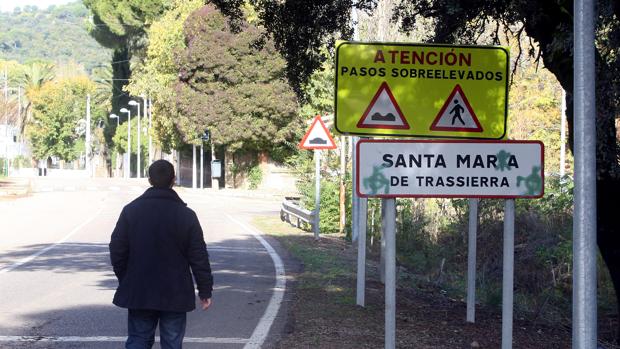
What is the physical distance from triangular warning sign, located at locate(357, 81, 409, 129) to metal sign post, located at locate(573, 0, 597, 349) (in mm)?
2562

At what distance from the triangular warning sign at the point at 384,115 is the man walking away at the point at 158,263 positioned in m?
1.92

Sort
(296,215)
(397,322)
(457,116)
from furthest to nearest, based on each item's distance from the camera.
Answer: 1. (296,215)
2. (397,322)
3. (457,116)

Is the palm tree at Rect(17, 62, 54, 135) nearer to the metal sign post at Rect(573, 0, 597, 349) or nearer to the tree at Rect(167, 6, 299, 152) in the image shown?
the tree at Rect(167, 6, 299, 152)

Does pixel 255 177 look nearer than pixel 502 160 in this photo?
No

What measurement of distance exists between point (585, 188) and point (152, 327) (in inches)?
114

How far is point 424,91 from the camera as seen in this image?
7.09 meters

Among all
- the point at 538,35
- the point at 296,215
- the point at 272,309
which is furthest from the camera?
the point at 296,215

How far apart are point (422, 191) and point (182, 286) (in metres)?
1.81

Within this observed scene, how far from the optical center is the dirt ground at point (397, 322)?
8234 mm

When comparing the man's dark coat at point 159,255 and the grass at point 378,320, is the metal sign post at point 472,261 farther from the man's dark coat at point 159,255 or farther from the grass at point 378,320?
the man's dark coat at point 159,255

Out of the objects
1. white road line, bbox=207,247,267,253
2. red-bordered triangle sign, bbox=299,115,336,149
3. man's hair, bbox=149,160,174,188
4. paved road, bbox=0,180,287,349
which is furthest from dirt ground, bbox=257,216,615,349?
red-bordered triangle sign, bbox=299,115,336,149

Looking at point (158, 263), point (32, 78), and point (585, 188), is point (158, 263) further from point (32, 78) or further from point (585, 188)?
point (32, 78)

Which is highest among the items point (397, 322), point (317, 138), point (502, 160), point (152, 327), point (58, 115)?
point (58, 115)

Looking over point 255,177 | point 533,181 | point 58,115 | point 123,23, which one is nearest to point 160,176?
point 533,181
